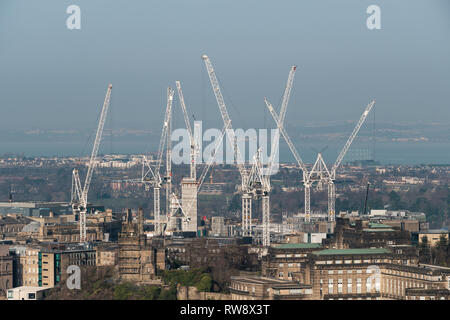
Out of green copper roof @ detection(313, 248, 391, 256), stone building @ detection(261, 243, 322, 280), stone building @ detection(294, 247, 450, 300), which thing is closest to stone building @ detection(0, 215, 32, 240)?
stone building @ detection(261, 243, 322, 280)

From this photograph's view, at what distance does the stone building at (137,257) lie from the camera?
234 ft

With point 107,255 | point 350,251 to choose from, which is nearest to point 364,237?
point 350,251

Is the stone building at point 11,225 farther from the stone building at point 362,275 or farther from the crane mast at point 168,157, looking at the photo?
the stone building at point 362,275

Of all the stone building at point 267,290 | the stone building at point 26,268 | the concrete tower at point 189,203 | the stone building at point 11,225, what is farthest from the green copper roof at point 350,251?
the concrete tower at point 189,203

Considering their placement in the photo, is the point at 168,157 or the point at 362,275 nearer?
the point at 362,275

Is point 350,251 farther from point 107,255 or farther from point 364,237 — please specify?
point 107,255

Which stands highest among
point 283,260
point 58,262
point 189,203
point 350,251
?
point 189,203

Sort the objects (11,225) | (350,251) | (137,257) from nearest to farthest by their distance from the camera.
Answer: (350,251)
(137,257)
(11,225)

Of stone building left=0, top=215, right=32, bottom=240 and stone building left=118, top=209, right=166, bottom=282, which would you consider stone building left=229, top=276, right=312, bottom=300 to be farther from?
stone building left=0, top=215, right=32, bottom=240

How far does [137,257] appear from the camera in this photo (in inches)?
2840

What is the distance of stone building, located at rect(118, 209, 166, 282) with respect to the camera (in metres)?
71.3

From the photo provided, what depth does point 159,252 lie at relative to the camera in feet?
244
